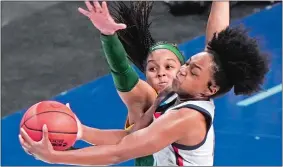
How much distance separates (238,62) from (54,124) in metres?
0.93

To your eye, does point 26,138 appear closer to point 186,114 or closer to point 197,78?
point 186,114

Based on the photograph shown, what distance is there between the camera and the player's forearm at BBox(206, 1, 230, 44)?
3898 millimetres

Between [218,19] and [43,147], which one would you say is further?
[218,19]

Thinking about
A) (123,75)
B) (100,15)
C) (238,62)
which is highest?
(100,15)

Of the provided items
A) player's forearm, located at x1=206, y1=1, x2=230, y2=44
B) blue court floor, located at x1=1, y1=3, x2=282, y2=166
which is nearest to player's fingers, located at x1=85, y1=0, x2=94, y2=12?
player's forearm, located at x1=206, y1=1, x2=230, y2=44

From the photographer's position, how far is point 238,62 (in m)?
3.19

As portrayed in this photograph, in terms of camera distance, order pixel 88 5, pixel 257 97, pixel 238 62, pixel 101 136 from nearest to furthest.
A: pixel 238 62 → pixel 88 5 → pixel 101 136 → pixel 257 97

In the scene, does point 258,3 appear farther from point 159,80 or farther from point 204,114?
point 204,114

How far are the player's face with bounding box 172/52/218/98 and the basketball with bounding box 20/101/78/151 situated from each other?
56cm

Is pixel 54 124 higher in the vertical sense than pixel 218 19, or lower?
lower

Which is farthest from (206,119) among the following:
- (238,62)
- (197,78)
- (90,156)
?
(90,156)

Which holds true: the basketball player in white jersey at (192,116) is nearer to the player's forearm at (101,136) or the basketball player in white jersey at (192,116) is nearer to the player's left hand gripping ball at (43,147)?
the player's left hand gripping ball at (43,147)

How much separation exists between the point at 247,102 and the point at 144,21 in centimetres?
248

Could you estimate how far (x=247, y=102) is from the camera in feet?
20.7
